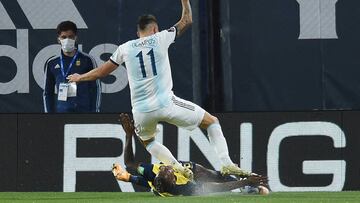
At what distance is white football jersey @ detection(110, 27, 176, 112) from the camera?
14.4 m

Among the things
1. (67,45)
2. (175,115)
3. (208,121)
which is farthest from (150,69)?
(67,45)

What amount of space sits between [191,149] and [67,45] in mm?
1837

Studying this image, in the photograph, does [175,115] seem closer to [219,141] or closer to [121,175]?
[219,141]

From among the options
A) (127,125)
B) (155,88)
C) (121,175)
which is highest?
(155,88)

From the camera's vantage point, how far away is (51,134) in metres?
16.4

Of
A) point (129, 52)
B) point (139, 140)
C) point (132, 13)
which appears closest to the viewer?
point (129, 52)

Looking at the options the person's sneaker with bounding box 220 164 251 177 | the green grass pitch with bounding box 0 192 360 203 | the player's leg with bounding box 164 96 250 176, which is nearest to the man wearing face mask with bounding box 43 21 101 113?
the green grass pitch with bounding box 0 192 360 203

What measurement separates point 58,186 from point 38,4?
2.44 meters

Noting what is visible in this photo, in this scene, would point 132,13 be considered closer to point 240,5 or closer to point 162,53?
point 240,5

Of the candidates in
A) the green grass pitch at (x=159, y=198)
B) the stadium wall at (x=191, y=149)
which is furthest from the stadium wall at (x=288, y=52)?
the green grass pitch at (x=159, y=198)

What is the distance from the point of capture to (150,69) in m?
14.4

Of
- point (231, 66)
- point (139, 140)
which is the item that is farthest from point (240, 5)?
point (139, 140)

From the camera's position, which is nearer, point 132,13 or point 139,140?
point 139,140

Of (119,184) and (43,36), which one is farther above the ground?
(43,36)
